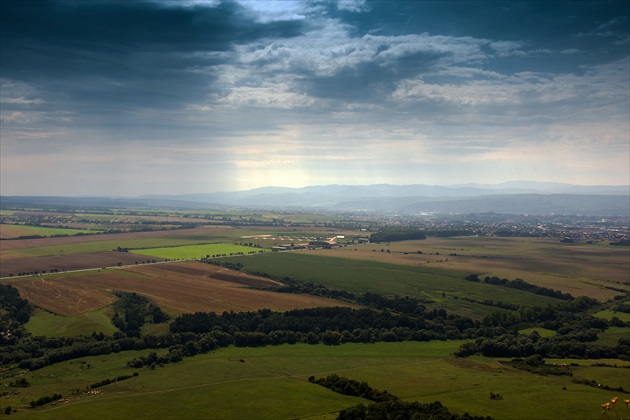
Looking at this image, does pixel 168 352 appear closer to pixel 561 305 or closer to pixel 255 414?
pixel 255 414

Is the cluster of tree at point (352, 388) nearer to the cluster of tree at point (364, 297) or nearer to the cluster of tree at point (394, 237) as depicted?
the cluster of tree at point (364, 297)

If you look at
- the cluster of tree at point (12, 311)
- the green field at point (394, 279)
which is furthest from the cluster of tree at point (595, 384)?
the cluster of tree at point (12, 311)

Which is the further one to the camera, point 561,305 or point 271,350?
point 561,305

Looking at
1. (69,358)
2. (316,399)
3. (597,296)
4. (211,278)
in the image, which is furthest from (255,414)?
(597,296)

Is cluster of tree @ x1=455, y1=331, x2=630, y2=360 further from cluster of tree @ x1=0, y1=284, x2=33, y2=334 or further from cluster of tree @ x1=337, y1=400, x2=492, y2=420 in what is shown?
cluster of tree @ x1=0, y1=284, x2=33, y2=334

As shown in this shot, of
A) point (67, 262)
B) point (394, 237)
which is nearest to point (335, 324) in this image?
point (67, 262)

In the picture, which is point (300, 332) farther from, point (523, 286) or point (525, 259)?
point (525, 259)
